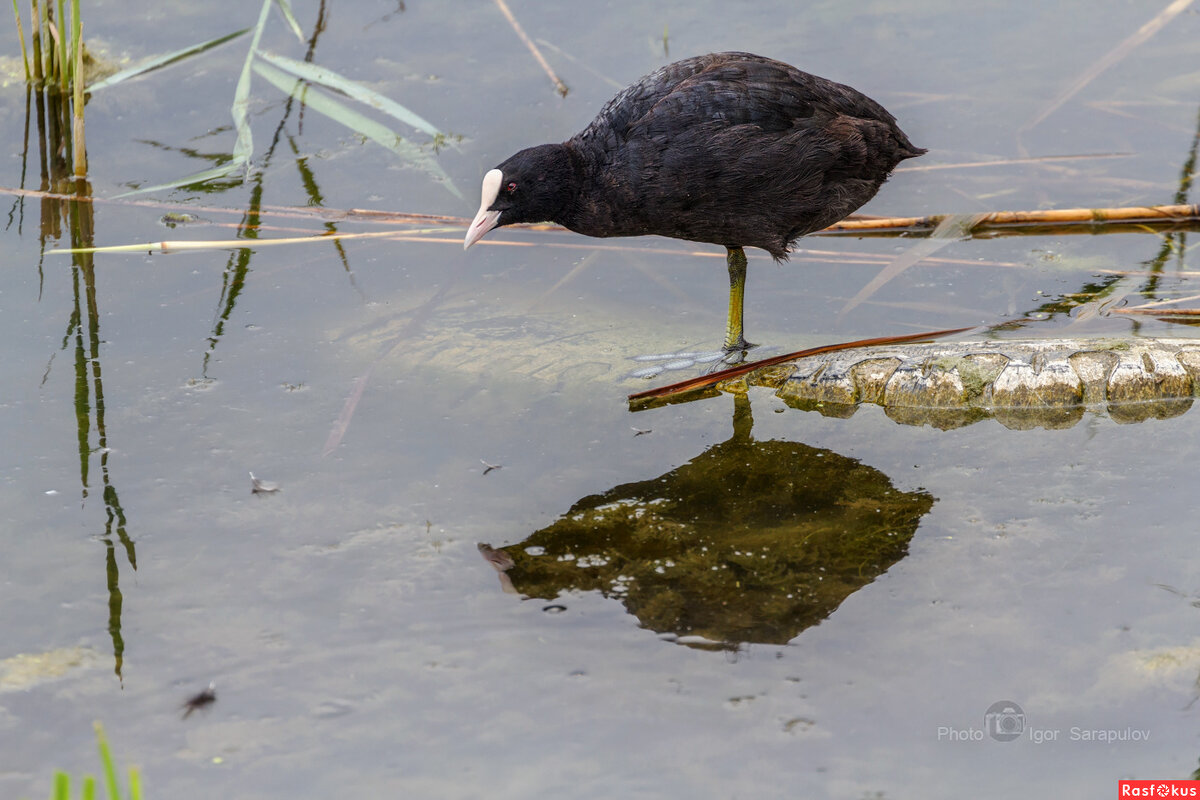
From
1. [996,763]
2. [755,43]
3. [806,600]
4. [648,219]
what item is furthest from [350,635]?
[755,43]

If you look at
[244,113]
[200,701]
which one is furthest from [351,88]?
[200,701]

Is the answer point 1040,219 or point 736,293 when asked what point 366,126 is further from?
point 1040,219

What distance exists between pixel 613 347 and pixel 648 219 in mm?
516

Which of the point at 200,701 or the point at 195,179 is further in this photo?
the point at 195,179

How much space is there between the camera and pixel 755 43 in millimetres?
5816

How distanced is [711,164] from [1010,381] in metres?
1.15

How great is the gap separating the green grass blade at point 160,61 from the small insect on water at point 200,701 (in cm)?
350

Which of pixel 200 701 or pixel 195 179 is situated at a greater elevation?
pixel 195 179

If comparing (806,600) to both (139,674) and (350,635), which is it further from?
(139,674)

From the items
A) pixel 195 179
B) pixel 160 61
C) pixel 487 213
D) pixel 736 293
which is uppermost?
pixel 160 61

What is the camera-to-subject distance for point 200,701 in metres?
2.51

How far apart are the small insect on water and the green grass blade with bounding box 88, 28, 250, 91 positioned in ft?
11.5

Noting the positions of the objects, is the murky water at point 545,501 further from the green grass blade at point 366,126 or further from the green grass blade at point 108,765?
the green grass blade at point 108,765

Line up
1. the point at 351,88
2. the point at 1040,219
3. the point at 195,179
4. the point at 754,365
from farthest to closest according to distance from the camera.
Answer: the point at 351,88
the point at 195,179
the point at 1040,219
the point at 754,365
